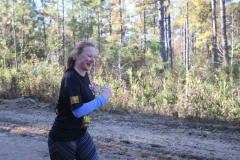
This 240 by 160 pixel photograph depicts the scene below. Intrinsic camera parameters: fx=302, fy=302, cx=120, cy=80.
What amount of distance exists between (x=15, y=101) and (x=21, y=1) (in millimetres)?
19478

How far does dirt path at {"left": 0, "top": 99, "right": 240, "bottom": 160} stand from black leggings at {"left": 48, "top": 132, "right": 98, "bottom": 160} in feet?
7.82

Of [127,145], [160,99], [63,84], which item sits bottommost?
[127,145]

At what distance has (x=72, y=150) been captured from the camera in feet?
8.75

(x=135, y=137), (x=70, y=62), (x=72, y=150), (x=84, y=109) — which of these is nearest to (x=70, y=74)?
(x=70, y=62)

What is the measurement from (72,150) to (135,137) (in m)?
3.99

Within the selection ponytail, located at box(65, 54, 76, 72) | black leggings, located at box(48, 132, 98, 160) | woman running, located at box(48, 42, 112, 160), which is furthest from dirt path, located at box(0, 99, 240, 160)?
ponytail, located at box(65, 54, 76, 72)

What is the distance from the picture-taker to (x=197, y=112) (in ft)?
28.1

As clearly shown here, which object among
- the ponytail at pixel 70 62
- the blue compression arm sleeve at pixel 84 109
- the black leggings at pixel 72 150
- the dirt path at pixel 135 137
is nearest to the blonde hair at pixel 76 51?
the ponytail at pixel 70 62

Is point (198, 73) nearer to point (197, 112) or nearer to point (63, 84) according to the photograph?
point (197, 112)

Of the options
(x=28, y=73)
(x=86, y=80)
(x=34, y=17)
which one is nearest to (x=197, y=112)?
(x=86, y=80)

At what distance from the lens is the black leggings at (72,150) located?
2639 millimetres

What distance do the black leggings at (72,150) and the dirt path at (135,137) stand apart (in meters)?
2.38

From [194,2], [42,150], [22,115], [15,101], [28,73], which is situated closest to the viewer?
[42,150]

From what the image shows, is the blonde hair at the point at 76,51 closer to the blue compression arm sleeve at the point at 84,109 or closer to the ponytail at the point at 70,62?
the ponytail at the point at 70,62
